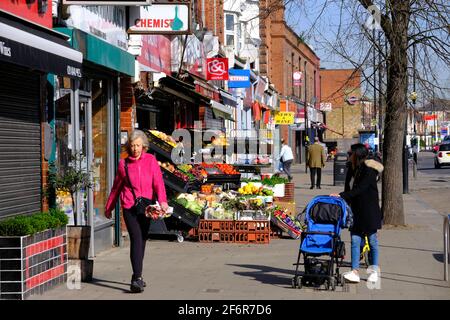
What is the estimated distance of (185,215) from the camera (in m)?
15.2

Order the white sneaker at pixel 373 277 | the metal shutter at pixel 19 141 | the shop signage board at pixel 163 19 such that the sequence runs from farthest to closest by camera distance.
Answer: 1. the shop signage board at pixel 163 19
2. the white sneaker at pixel 373 277
3. the metal shutter at pixel 19 141

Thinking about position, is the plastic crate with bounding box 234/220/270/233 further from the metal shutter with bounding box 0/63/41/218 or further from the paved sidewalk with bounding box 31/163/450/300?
the metal shutter with bounding box 0/63/41/218

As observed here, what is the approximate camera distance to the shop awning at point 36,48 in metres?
8.35

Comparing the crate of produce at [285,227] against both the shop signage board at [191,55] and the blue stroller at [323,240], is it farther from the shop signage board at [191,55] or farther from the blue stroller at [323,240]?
the shop signage board at [191,55]

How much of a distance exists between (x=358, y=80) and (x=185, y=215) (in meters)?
5.21

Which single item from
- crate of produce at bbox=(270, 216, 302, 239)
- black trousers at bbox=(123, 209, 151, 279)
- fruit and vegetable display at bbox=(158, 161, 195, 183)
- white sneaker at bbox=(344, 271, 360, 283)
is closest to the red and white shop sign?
fruit and vegetable display at bbox=(158, 161, 195, 183)

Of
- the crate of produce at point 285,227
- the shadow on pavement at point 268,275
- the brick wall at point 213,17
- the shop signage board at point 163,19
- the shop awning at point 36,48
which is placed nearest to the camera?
the shop awning at point 36,48

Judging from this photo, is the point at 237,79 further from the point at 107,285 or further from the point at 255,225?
the point at 107,285

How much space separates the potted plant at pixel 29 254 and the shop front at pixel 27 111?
64 centimetres

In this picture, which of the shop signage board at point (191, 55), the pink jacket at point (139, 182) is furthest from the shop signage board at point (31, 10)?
the shop signage board at point (191, 55)

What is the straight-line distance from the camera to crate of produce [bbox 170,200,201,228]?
49.8ft

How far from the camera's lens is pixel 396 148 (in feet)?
57.5

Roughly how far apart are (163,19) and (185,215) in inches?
137
